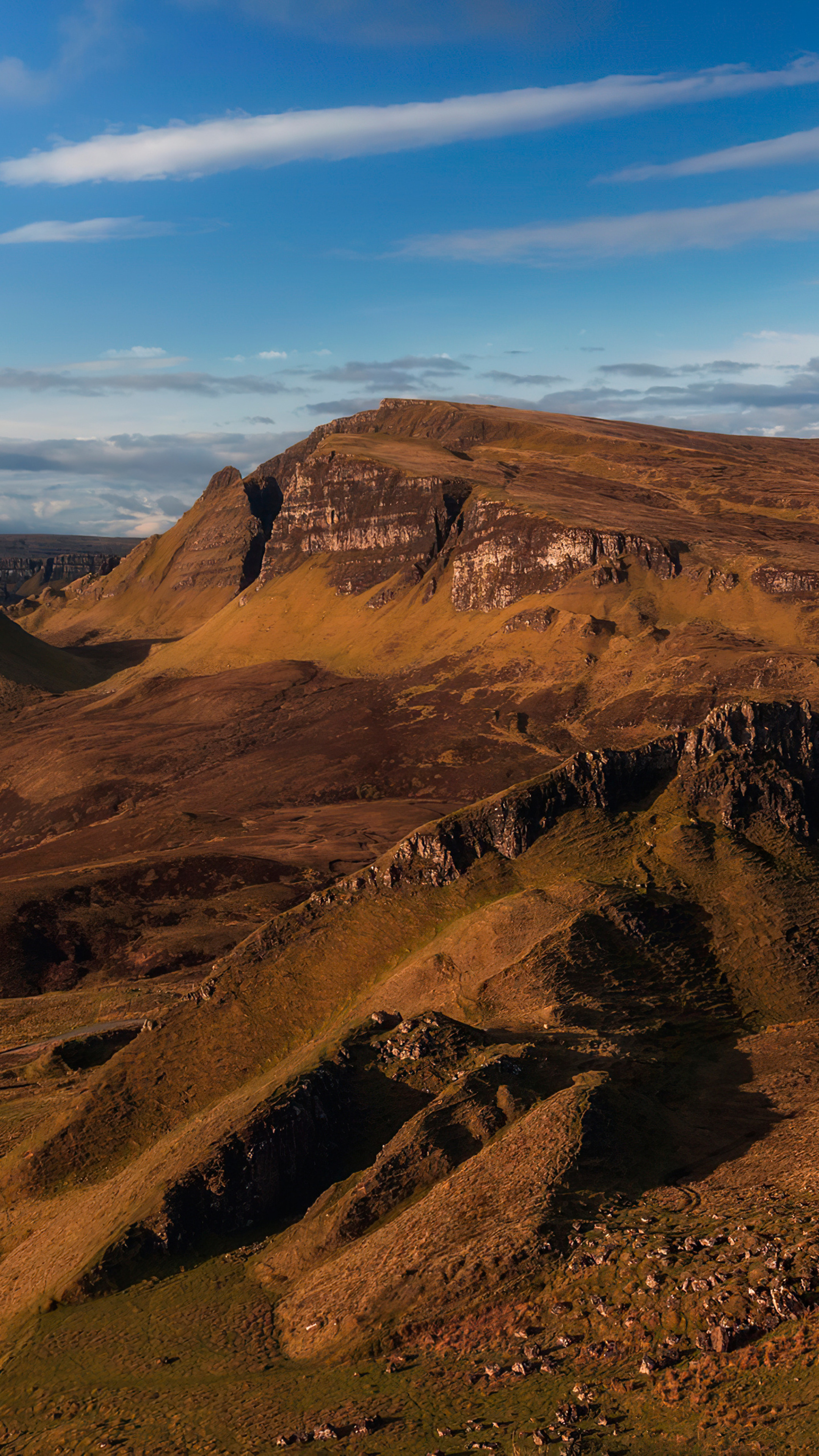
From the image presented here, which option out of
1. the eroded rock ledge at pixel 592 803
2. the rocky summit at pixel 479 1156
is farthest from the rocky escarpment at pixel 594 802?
the rocky summit at pixel 479 1156

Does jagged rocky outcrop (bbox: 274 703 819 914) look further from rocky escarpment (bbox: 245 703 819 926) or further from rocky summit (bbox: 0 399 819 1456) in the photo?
rocky summit (bbox: 0 399 819 1456)

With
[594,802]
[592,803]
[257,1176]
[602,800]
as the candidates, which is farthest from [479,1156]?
[602,800]

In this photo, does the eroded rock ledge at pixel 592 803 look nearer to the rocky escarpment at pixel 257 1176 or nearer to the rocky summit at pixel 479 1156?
the rocky summit at pixel 479 1156

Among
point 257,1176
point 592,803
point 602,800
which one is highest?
point 602,800

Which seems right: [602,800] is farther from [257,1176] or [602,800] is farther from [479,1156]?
[257,1176]

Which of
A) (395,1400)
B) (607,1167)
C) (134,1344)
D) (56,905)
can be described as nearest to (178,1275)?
(134,1344)

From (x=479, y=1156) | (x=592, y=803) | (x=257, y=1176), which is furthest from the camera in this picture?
(x=592, y=803)

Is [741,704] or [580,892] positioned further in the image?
[741,704]

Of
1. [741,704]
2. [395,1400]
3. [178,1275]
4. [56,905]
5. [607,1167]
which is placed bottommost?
[56,905]

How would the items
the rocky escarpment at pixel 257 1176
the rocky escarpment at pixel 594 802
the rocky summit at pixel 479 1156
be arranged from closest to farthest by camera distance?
1. the rocky summit at pixel 479 1156
2. the rocky escarpment at pixel 257 1176
3. the rocky escarpment at pixel 594 802

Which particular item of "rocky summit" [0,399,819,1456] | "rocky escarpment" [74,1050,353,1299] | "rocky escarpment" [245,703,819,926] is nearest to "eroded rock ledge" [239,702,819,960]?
"rocky escarpment" [245,703,819,926]

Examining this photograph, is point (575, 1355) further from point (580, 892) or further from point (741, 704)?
point (741, 704)
